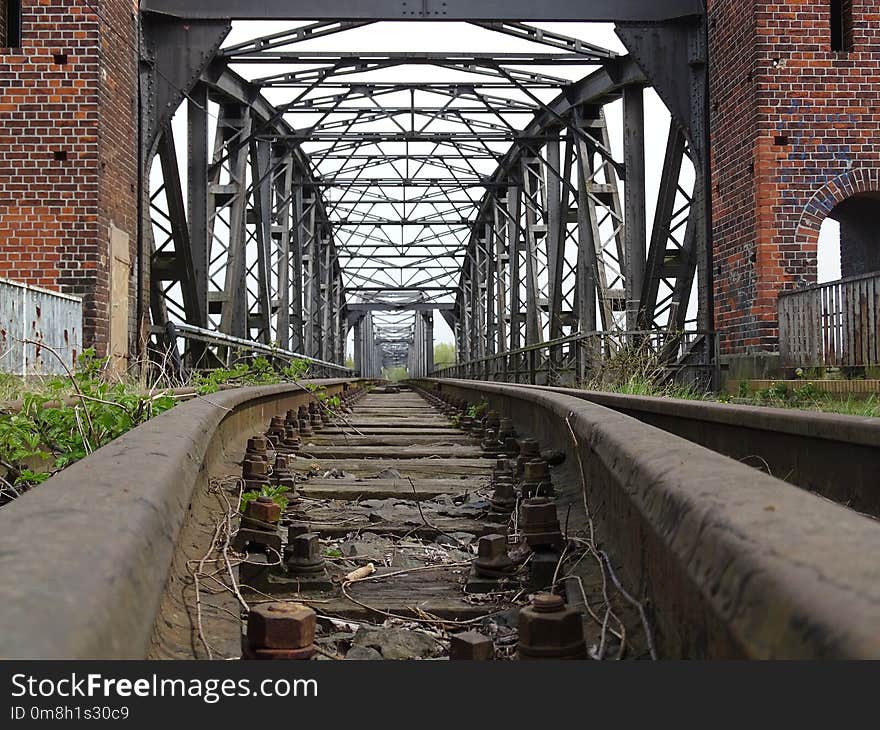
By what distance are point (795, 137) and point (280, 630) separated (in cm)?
1099

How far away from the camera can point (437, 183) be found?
89.2 feet

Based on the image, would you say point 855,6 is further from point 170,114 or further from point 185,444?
point 185,444

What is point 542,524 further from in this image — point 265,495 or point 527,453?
point 527,453

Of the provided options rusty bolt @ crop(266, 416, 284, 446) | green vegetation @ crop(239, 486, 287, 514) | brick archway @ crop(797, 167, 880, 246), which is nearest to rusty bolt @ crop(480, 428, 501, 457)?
rusty bolt @ crop(266, 416, 284, 446)

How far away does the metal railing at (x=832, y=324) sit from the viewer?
9289mm

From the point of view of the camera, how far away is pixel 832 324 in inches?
387

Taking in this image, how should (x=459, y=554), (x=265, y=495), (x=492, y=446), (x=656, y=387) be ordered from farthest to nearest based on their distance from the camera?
1. (x=656, y=387)
2. (x=492, y=446)
3. (x=265, y=495)
4. (x=459, y=554)

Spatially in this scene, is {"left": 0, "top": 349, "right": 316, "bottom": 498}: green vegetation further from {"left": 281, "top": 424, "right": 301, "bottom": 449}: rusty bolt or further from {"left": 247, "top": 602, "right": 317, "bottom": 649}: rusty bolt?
{"left": 247, "top": 602, "right": 317, "bottom": 649}: rusty bolt

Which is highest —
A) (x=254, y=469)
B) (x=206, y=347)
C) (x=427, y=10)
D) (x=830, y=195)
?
(x=427, y=10)

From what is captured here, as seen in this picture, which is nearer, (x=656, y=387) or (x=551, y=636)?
(x=551, y=636)

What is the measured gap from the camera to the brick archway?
431 inches

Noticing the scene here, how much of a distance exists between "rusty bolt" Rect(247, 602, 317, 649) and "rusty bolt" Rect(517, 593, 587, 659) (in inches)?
15.5

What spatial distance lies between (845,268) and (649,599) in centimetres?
1517

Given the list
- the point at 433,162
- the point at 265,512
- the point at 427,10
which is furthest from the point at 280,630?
the point at 433,162
